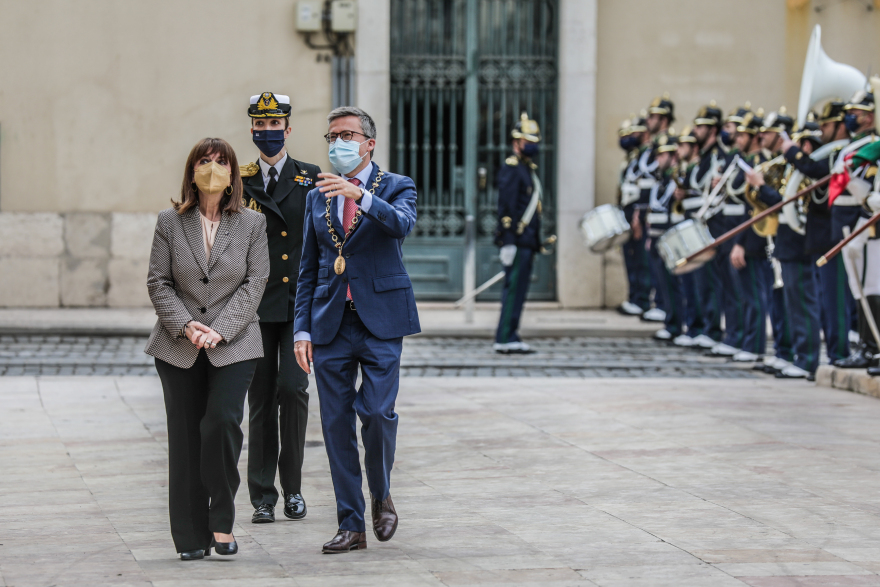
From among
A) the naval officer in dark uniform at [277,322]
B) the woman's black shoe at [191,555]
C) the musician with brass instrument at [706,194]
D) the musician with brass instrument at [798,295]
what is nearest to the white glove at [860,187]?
the musician with brass instrument at [798,295]

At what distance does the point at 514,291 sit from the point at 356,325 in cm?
741

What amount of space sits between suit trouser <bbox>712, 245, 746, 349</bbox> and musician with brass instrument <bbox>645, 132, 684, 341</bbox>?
3.41 ft

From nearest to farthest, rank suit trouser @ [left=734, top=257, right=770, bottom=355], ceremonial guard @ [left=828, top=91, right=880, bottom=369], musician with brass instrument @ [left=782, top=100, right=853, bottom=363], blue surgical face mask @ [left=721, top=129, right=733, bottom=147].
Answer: ceremonial guard @ [left=828, top=91, right=880, bottom=369] → musician with brass instrument @ [left=782, top=100, right=853, bottom=363] → suit trouser @ [left=734, top=257, right=770, bottom=355] → blue surgical face mask @ [left=721, top=129, right=733, bottom=147]

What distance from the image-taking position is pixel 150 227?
52.5 ft

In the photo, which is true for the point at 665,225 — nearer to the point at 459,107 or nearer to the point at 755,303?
the point at 755,303

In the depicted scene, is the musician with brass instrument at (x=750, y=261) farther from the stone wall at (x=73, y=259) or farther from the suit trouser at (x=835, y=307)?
the stone wall at (x=73, y=259)

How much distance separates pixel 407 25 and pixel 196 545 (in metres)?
12.1

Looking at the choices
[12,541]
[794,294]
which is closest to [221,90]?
[794,294]

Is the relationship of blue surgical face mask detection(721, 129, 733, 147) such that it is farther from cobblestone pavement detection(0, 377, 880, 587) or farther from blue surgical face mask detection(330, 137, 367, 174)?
blue surgical face mask detection(330, 137, 367, 174)

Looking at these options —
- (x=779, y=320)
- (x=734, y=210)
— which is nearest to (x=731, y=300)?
(x=734, y=210)

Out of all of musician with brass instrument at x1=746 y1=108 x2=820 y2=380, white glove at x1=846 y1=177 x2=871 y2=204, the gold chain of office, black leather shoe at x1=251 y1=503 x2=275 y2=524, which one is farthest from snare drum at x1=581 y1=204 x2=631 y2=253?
the gold chain of office

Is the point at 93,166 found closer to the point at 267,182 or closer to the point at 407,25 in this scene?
the point at 407,25

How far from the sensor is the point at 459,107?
1650 centimetres

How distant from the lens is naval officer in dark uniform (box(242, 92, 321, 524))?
5.89 meters
